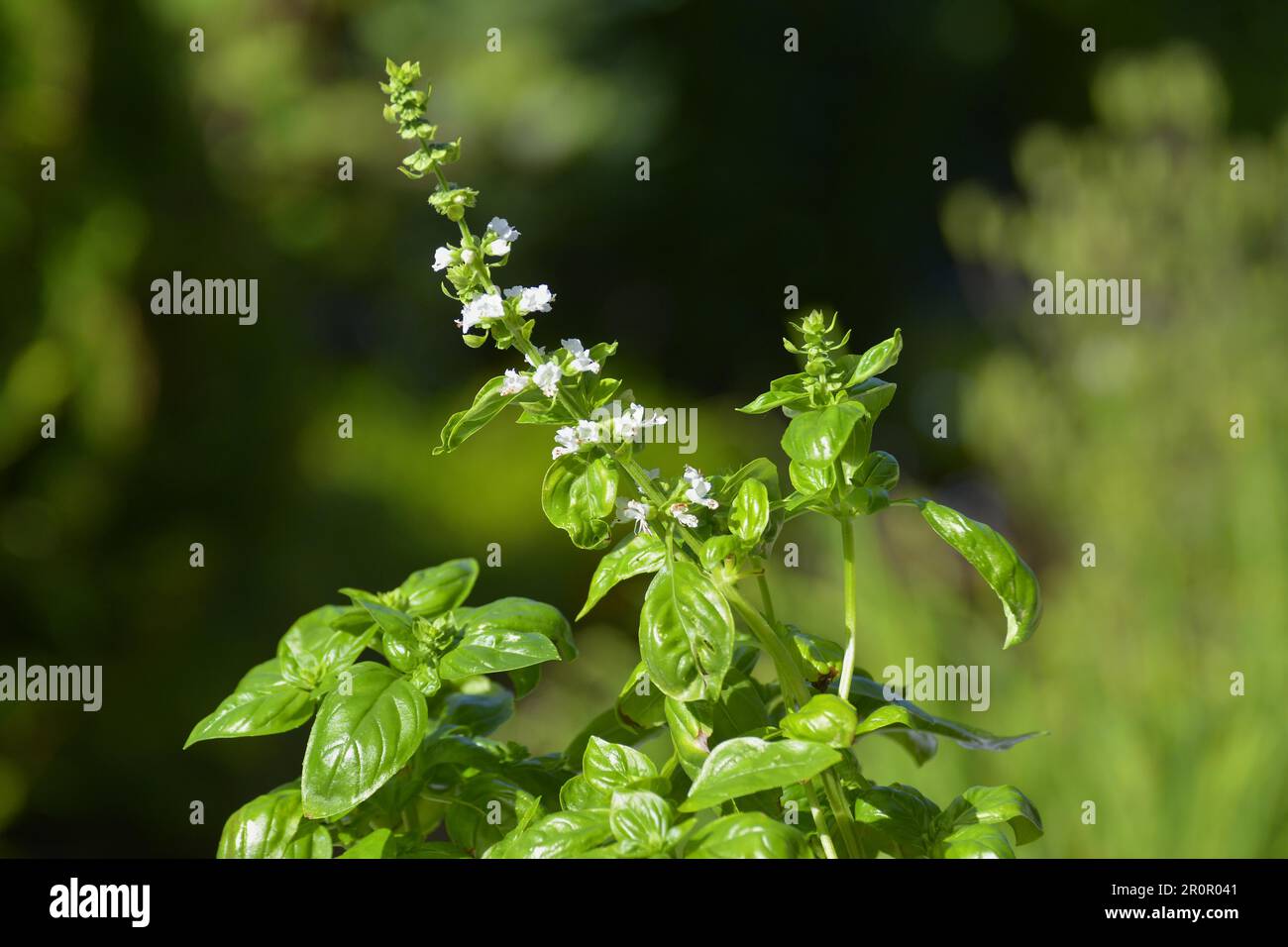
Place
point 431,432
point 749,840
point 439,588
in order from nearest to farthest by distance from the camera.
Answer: point 749,840 → point 439,588 → point 431,432

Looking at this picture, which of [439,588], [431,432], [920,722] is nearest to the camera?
[920,722]

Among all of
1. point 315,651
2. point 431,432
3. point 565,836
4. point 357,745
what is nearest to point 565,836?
point 565,836

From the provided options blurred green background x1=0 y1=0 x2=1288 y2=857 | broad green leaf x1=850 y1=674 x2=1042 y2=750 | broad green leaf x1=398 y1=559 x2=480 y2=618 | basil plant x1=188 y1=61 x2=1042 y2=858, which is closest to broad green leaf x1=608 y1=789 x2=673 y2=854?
basil plant x1=188 y1=61 x2=1042 y2=858

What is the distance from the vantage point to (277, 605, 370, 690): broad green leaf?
0.60 metres

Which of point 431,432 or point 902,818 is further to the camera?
point 431,432

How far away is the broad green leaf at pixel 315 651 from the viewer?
1.98 ft

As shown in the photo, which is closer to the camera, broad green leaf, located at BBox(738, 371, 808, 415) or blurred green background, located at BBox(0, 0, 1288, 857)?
broad green leaf, located at BBox(738, 371, 808, 415)

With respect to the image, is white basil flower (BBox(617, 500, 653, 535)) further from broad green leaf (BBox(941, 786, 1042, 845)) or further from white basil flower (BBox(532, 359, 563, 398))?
broad green leaf (BBox(941, 786, 1042, 845))

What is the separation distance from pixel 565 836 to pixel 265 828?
0.55ft

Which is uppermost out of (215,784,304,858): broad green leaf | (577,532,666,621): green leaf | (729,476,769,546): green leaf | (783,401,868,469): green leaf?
(783,401,868,469): green leaf

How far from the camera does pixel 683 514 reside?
1.71ft

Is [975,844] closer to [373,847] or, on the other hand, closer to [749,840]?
[749,840]

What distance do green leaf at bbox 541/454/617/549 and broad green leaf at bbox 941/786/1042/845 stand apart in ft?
0.66
